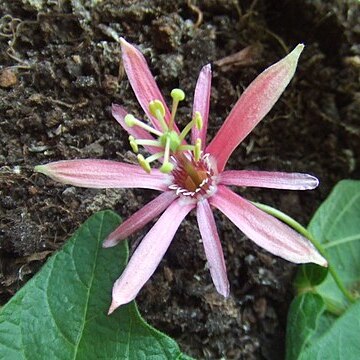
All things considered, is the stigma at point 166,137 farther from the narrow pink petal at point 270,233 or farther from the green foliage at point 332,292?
the green foliage at point 332,292

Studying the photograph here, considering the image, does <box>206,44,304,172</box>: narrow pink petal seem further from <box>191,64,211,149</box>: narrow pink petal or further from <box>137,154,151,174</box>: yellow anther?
<box>137,154,151,174</box>: yellow anther

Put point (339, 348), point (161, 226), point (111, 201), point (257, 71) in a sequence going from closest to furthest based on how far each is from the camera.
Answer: point (161, 226), point (339, 348), point (111, 201), point (257, 71)

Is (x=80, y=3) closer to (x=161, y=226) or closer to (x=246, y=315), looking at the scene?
(x=161, y=226)

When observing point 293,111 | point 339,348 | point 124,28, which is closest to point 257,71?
point 293,111

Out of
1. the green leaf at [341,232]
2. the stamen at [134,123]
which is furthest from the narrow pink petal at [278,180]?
the green leaf at [341,232]

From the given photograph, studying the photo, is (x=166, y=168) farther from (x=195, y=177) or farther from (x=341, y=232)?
(x=341, y=232)

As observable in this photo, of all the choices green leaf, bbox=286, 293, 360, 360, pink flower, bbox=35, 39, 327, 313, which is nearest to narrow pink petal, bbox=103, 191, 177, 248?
pink flower, bbox=35, 39, 327, 313
